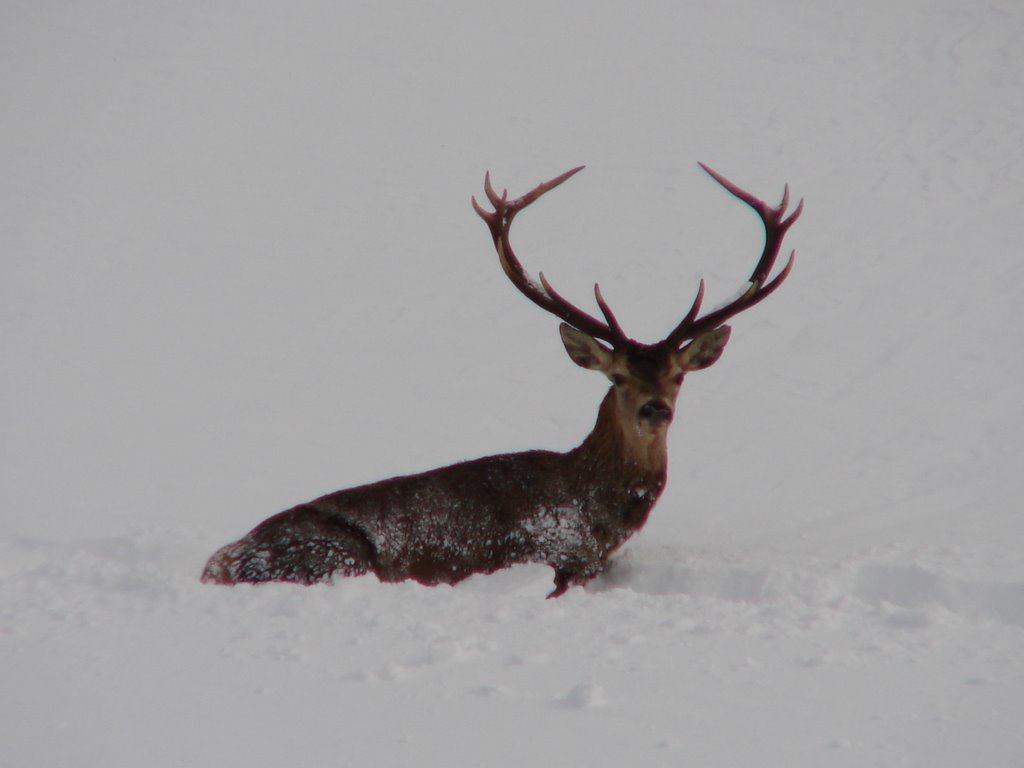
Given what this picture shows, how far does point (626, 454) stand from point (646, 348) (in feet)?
1.79

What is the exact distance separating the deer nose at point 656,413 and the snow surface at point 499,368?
760mm

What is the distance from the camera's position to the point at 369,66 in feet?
62.2

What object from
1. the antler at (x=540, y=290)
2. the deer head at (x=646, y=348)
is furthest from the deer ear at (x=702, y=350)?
the antler at (x=540, y=290)

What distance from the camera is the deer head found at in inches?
217

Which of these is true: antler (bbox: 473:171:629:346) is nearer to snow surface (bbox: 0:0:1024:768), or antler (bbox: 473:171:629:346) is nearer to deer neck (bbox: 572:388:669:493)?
deer neck (bbox: 572:388:669:493)

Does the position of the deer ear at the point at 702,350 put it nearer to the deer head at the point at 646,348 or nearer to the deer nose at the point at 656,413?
the deer head at the point at 646,348

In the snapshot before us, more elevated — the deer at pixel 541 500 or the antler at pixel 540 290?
the antler at pixel 540 290

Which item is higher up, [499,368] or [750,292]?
[499,368]

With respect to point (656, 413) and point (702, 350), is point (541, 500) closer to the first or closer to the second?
point (656, 413)

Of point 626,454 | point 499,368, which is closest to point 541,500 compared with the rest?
point 626,454

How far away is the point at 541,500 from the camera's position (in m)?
5.61

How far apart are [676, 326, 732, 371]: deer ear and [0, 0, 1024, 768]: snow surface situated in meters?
0.98

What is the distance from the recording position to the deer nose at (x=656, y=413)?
5.36 metres

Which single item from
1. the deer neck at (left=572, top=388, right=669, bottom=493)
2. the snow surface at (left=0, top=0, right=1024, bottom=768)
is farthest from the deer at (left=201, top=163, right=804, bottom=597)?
the snow surface at (left=0, top=0, right=1024, bottom=768)
